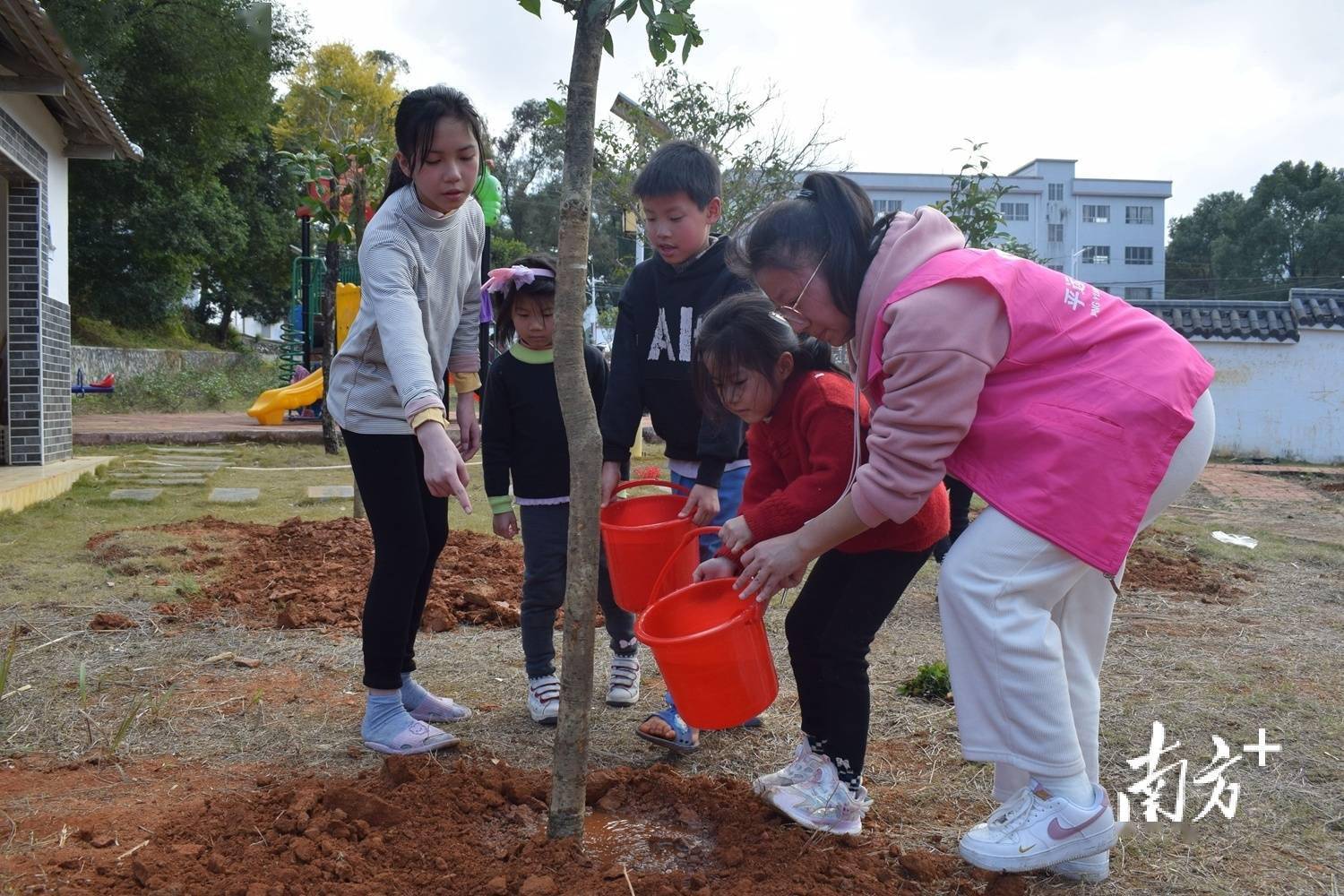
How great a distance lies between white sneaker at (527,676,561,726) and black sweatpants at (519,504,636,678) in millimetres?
25

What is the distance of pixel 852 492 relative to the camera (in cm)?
197

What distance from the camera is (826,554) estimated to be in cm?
239

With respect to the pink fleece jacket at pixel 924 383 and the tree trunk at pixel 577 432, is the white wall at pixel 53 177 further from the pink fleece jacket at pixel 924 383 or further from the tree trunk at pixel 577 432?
the pink fleece jacket at pixel 924 383

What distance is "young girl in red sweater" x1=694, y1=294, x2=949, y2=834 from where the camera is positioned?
225cm

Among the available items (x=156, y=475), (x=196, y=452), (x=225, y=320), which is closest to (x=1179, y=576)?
(x=156, y=475)

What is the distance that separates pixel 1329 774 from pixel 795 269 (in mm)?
1965

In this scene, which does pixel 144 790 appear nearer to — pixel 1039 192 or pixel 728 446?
pixel 728 446

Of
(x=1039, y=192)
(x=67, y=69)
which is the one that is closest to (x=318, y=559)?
(x=67, y=69)

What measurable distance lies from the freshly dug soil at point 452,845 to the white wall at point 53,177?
7.07 meters

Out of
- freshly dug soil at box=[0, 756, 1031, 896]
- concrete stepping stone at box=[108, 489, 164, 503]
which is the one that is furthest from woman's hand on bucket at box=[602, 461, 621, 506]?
concrete stepping stone at box=[108, 489, 164, 503]

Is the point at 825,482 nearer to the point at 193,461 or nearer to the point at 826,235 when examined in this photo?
the point at 826,235

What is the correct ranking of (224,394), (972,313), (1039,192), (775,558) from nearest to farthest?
(972,313), (775,558), (224,394), (1039,192)

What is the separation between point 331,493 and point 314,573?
3125 millimetres

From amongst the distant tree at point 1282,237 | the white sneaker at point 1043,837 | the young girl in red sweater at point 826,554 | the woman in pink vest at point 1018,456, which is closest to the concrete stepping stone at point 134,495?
the young girl in red sweater at point 826,554
